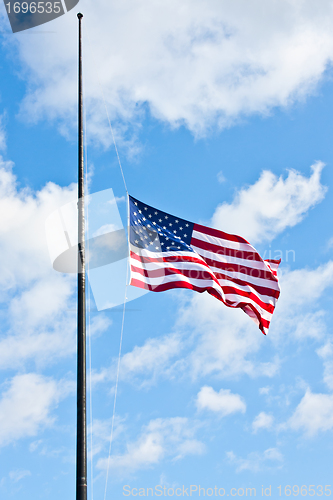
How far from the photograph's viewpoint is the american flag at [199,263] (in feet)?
50.5

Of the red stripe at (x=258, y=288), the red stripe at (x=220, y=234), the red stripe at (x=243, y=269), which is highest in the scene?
the red stripe at (x=220, y=234)

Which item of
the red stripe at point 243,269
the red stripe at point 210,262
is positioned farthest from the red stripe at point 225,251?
the red stripe at point 210,262

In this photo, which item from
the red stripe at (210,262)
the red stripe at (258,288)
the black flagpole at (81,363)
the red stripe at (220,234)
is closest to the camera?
the black flagpole at (81,363)

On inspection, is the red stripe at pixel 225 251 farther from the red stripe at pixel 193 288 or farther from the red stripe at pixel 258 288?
the red stripe at pixel 193 288

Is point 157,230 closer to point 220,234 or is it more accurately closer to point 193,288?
point 193,288

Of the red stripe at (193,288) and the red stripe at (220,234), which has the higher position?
the red stripe at (220,234)

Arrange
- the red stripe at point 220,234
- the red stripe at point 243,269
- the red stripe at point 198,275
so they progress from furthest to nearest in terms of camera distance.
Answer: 1. the red stripe at point 220,234
2. the red stripe at point 243,269
3. the red stripe at point 198,275

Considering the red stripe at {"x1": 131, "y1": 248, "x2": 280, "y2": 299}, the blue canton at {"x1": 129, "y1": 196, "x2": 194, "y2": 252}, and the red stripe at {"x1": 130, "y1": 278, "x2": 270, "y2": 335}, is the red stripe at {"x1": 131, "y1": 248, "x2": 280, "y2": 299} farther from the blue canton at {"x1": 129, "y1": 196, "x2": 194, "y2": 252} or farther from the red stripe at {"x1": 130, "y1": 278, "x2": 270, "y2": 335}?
the red stripe at {"x1": 130, "y1": 278, "x2": 270, "y2": 335}

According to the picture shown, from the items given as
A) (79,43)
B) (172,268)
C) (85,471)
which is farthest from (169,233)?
(85,471)

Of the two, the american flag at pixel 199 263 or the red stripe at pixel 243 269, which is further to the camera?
the red stripe at pixel 243 269

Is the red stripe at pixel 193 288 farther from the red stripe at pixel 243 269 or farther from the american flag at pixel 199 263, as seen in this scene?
the red stripe at pixel 243 269

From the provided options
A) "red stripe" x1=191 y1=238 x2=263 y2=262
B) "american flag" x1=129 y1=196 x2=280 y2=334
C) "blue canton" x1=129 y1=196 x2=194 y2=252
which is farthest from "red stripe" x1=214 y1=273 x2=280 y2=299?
"blue canton" x1=129 y1=196 x2=194 y2=252

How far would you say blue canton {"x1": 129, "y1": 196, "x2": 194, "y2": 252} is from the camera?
15686mm

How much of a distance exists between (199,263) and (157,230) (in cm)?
170
